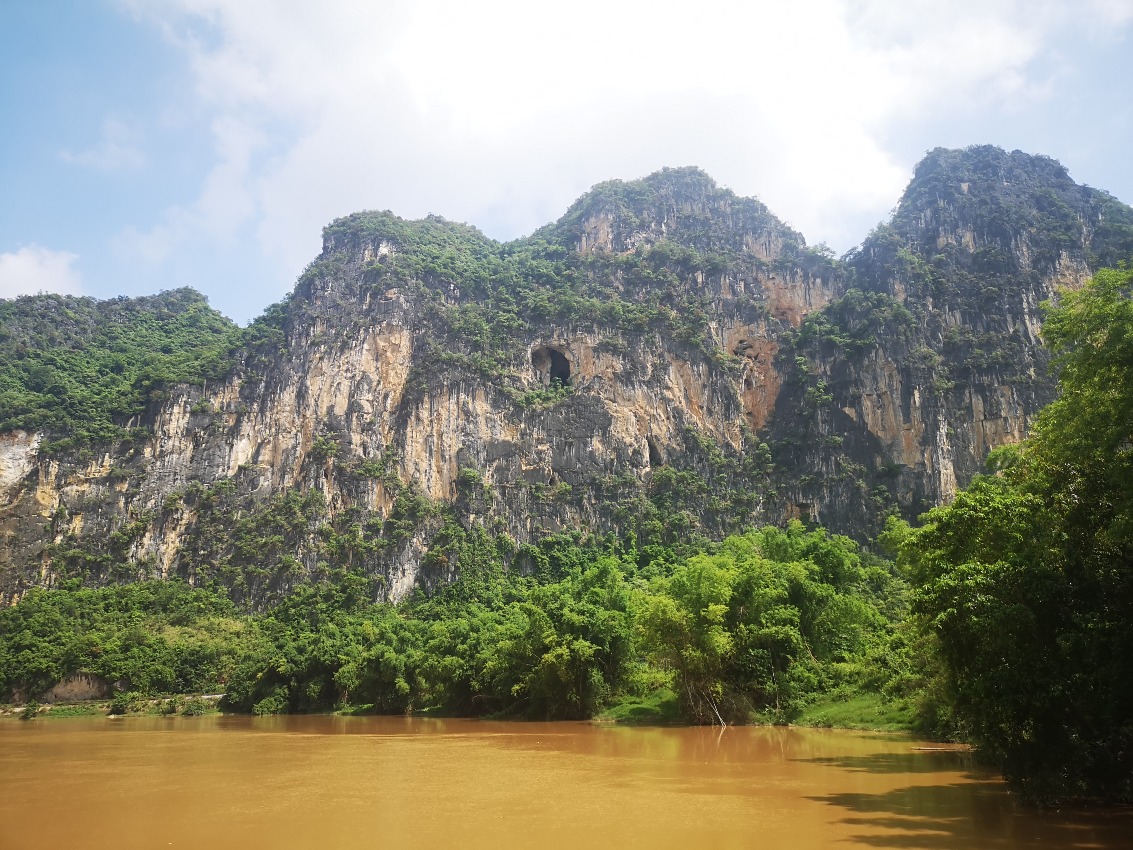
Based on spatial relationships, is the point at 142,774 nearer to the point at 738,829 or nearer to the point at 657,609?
the point at 738,829

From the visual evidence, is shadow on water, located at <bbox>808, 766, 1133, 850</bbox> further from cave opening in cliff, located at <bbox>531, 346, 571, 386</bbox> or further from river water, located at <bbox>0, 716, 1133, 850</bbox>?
cave opening in cliff, located at <bbox>531, 346, 571, 386</bbox>

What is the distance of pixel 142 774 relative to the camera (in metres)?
15.0

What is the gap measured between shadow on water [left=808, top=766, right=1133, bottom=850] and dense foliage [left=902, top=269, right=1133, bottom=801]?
1.71 ft

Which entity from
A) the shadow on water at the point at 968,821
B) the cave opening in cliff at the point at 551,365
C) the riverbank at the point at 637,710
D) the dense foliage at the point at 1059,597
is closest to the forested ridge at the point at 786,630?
the dense foliage at the point at 1059,597

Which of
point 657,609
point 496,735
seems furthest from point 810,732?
point 496,735

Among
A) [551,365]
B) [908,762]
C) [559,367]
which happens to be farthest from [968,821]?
[551,365]

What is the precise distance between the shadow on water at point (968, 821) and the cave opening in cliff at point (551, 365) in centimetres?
6087

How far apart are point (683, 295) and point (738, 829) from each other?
6846 centimetres

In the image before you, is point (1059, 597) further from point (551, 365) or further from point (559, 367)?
point (551, 365)

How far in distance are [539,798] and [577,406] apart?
180ft

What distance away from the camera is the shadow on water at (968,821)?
298 inches

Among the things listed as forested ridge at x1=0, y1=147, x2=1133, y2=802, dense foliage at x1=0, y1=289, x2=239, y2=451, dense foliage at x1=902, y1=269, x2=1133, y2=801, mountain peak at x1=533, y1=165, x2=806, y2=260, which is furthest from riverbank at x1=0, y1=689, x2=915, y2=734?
mountain peak at x1=533, y1=165, x2=806, y2=260

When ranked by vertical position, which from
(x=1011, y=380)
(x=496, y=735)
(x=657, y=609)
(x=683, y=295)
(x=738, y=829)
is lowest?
(x=496, y=735)

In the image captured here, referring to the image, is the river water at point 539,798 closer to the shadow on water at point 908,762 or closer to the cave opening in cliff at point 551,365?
the shadow on water at point 908,762
